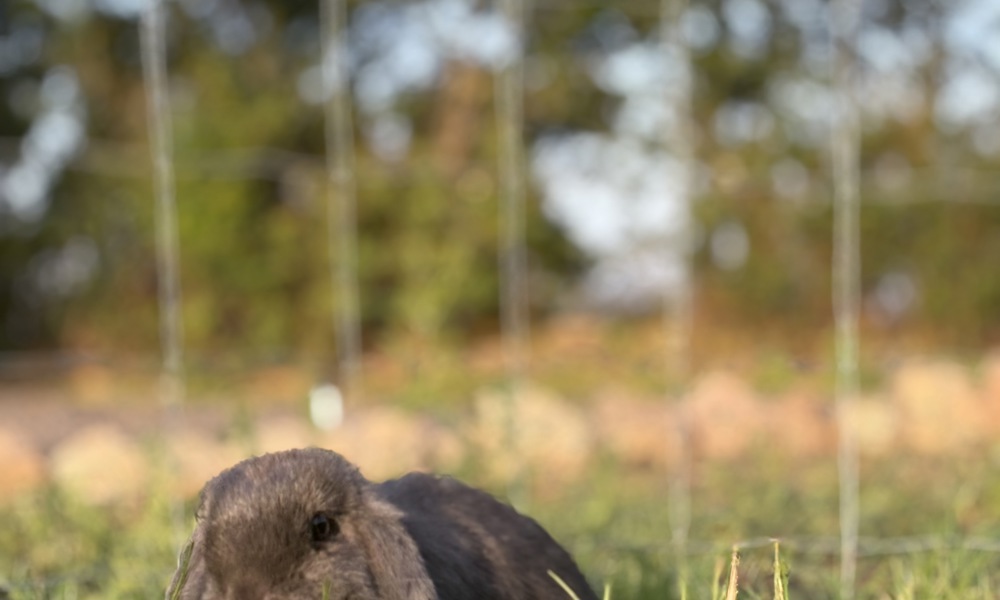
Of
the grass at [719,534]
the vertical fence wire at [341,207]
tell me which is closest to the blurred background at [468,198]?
the vertical fence wire at [341,207]

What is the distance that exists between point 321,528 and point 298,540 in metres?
0.05

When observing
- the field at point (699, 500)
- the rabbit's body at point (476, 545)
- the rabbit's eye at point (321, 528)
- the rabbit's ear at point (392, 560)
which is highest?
the rabbit's eye at point (321, 528)

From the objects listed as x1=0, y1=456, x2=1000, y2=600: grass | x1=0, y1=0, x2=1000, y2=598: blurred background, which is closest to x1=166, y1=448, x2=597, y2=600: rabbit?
x1=0, y1=456, x2=1000, y2=600: grass

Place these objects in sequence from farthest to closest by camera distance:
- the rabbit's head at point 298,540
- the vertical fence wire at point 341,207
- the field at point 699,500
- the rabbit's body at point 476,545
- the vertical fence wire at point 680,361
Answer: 1. the vertical fence wire at point 341,207
2. the vertical fence wire at point 680,361
3. the field at point 699,500
4. the rabbit's body at point 476,545
5. the rabbit's head at point 298,540

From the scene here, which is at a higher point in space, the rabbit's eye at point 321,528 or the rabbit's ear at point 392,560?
the rabbit's eye at point 321,528

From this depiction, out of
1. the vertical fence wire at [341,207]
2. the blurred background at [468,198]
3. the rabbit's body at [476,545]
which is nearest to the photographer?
the rabbit's body at [476,545]

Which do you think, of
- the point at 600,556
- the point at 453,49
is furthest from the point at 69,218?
the point at 600,556

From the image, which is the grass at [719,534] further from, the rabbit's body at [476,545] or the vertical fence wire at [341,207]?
the vertical fence wire at [341,207]

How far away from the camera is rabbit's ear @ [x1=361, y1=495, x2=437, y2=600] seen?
201cm

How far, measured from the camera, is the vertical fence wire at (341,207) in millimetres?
7117

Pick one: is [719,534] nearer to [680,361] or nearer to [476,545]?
[680,361]

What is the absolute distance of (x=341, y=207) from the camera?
7039 millimetres

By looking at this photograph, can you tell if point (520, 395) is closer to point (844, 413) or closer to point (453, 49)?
point (844, 413)

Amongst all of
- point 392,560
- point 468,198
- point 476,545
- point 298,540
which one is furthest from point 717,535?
point 468,198
